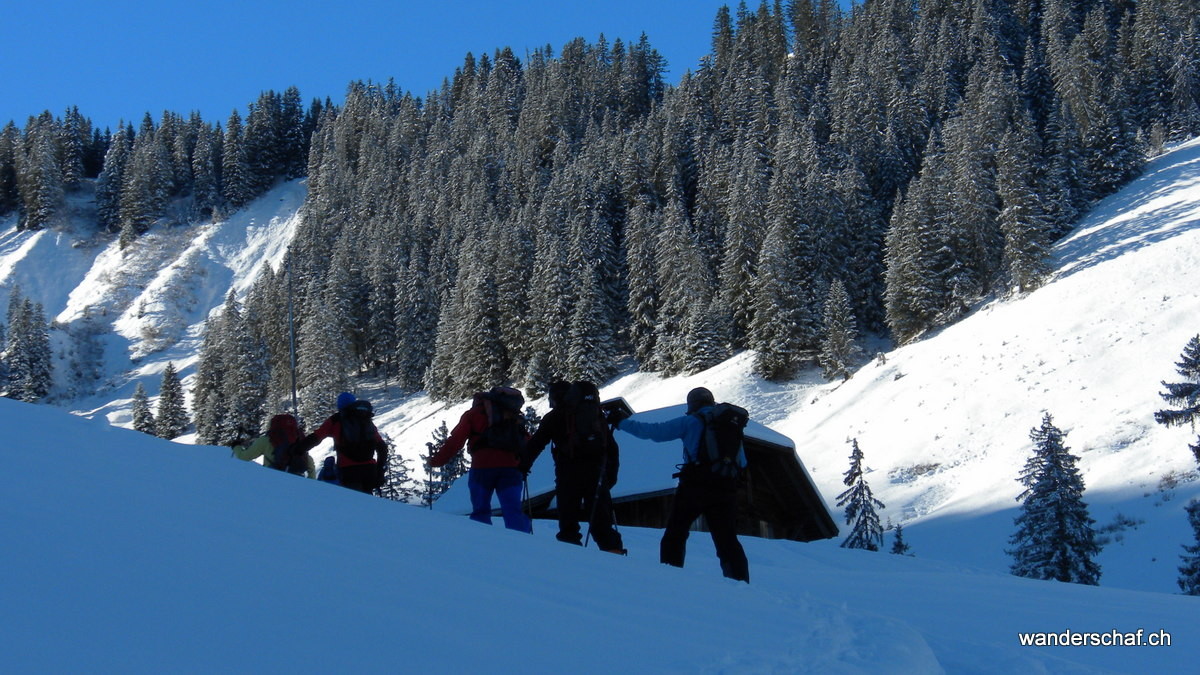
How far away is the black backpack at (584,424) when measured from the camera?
732 centimetres

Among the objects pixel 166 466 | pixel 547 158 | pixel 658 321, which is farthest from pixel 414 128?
pixel 166 466

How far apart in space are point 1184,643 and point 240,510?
6.25 m

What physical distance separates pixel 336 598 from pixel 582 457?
164 inches

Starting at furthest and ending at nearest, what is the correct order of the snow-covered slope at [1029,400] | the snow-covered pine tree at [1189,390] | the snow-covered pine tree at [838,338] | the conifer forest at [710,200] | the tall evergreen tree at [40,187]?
the tall evergreen tree at [40,187], the conifer forest at [710,200], the snow-covered pine tree at [838,338], the snow-covered slope at [1029,400], the snow-covered pine tree at [1189,390]

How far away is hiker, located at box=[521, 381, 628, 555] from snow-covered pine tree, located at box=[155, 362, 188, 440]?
6302 cm

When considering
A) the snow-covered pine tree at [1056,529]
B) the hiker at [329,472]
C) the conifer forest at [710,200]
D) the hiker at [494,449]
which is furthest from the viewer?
the conifer forest at [710,200]

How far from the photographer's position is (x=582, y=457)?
293 inches

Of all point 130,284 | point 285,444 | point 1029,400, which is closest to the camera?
point 285,444

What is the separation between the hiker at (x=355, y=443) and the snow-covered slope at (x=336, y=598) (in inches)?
93.2

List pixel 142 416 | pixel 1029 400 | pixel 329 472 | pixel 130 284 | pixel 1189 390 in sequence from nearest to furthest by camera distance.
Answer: pixel 329 472 → pixel 1189 390 → pixel 1029 400 → pixel 142 416 → pixel 130 284

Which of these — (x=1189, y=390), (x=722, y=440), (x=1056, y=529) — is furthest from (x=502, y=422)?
(x=1189, y=390)

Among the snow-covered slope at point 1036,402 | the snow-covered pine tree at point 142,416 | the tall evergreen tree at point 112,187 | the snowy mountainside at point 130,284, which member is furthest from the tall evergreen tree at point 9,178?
the snow-covered slope at point 1036,402

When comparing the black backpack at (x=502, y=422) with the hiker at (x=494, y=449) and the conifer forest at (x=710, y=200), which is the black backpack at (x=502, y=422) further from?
the conifer forest at (x=710, y=200)

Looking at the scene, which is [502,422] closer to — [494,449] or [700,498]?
[494,449]
